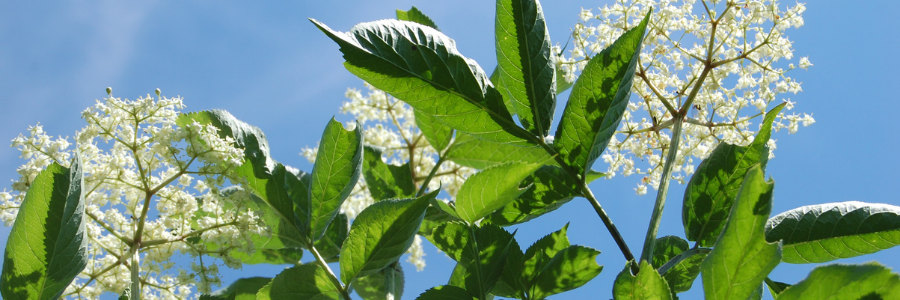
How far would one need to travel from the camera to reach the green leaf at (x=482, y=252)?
1.72 metres

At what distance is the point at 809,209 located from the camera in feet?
5.35

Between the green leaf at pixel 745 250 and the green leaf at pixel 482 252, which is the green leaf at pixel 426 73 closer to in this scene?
the green leaf at pixel 482 252

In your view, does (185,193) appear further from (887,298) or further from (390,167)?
(887,298)

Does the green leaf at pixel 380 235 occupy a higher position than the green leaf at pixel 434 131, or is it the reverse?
the green leaf at pixel 434 131

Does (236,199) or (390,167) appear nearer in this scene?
(236,199)

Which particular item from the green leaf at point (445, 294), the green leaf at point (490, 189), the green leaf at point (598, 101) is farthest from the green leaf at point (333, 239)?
the green leaf at point (598, 101)

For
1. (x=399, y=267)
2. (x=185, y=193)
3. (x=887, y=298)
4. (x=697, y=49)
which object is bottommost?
(x=887, y=298)

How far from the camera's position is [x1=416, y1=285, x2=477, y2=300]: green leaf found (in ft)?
5.53

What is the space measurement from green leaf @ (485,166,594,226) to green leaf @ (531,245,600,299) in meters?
0.16

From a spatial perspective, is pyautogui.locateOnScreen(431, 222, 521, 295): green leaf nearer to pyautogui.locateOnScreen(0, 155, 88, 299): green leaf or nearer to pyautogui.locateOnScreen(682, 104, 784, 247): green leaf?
pyautogui.locateOnScreen(682, 104, 784, 247): green leaf

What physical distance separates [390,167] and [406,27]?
103 cm

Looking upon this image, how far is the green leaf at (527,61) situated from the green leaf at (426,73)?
46mm

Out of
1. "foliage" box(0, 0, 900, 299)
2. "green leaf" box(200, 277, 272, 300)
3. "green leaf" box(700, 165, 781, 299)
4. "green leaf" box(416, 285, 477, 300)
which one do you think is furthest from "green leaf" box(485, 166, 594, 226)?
"green leaf" box(200, 277, 272, 300)

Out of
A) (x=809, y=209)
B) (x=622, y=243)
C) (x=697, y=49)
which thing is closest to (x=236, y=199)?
(x=622, y=243)
